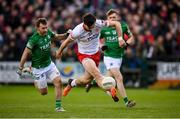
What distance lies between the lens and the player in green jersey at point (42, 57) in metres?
16.6

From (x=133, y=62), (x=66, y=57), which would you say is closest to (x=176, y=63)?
(x=133, y=62)

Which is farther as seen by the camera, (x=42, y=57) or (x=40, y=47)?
(x=42, y=57)

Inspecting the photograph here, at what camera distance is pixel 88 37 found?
1686cm

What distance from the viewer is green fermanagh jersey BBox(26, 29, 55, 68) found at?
16688 millimetres

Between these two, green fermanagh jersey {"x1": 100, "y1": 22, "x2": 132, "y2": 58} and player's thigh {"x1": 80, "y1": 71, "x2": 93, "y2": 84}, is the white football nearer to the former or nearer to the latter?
player's thigh {"x1": 80, "y1": 71, "x2": 93, "y2": 84}

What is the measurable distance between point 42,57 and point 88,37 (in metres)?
1.37

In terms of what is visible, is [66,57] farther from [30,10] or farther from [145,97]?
[145,97]

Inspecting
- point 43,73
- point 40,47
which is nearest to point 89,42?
point 40,47

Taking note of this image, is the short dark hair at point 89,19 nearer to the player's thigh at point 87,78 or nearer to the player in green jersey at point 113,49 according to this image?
the player's thigh at point 87,78

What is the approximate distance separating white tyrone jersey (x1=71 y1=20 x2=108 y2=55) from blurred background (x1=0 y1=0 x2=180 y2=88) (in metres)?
9.82

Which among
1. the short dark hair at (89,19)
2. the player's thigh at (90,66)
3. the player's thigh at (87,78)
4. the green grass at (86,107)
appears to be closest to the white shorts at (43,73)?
the green grass at (86,107)

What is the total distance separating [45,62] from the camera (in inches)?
679

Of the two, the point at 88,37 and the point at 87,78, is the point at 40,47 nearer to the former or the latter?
the point at 88,37

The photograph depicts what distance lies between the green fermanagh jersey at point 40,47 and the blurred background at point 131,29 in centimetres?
958
